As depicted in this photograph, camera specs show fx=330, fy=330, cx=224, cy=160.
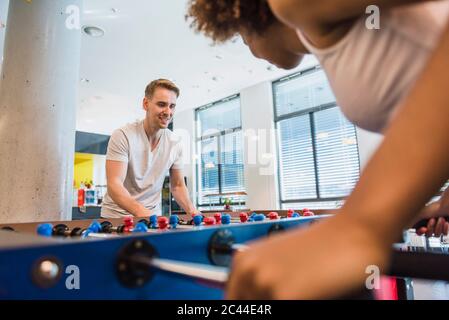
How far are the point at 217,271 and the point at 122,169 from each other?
1.78 m

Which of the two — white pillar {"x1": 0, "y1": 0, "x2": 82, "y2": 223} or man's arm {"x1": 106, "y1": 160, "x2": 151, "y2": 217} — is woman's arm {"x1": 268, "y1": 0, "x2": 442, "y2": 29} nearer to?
man's arm {"x1": 106, "y1": 160, "x2": 151, "y2": 217}

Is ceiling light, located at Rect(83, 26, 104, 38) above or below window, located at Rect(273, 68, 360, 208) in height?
above

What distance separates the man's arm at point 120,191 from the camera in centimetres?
187

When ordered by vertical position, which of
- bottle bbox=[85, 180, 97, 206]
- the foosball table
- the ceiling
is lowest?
the foosball table

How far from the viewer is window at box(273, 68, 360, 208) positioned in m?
5.11

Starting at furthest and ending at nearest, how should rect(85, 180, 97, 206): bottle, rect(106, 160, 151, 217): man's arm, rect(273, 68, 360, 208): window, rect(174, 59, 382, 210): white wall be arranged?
1. rect(85, 180, 97, 206): bottle
2. rect(174, 59, 382, 210): white wall
3. rect(273, 68, 360, 208): window
4. rect(106, 160, 151, 217): man's arm

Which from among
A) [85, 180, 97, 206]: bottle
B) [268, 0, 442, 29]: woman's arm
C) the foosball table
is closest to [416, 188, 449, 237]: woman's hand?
the foosball table

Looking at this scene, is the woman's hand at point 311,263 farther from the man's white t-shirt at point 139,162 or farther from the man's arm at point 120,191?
the man's white t-shirt at point 139,162

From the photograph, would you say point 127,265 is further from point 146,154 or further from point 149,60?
point 149,60

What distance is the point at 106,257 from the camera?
20.2 inches

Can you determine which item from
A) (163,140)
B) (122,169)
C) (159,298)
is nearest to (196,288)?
(159,298)

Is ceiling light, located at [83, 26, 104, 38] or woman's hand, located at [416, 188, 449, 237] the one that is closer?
woman's hand, located at [416, 188, 449, 237]

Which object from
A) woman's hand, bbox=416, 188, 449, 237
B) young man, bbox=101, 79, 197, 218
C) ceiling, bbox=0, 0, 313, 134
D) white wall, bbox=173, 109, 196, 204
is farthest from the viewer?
white wall, bbox=173, 109, 196, 204

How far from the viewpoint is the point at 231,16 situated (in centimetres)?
70
